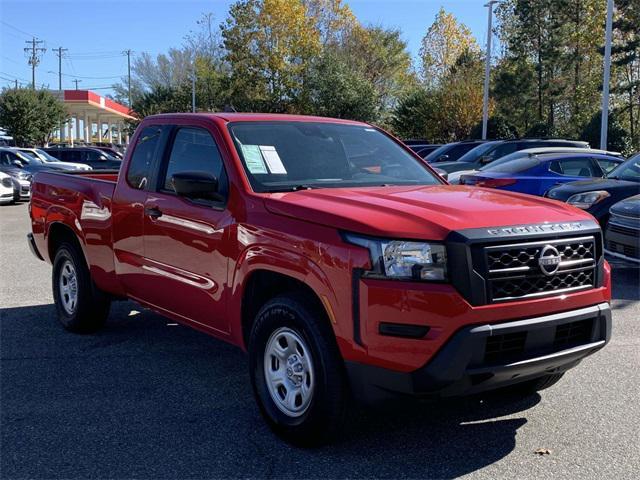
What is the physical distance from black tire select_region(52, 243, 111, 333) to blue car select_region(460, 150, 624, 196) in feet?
24.5

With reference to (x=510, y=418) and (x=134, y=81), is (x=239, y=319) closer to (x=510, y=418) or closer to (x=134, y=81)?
(x=510, y=418)

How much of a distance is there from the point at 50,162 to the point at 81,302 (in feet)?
66.8

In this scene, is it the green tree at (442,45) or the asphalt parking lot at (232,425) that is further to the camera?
the green tree at (442,45)

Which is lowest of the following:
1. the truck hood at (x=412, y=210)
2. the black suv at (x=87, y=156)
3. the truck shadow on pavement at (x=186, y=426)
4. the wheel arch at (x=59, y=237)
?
the truck shadow on pavement at (x=186, y=426)

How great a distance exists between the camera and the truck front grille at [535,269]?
11.7 ft

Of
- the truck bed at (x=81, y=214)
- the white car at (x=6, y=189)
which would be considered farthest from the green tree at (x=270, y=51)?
the truck bed at (x=81, y=214)

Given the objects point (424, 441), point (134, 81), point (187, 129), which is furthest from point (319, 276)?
point (134, 81)

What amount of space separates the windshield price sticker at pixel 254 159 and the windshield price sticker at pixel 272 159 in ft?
0.12

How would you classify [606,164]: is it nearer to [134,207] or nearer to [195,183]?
[134,207]

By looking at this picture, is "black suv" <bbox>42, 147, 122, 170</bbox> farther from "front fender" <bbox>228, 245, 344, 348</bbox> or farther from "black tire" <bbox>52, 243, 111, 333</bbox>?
"front fender" <bbox>228, 245, 344, 348</bbox>

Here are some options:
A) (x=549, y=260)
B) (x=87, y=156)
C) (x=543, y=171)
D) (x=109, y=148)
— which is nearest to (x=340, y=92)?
(x=109, y=148)

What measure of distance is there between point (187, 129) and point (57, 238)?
7.69 ft

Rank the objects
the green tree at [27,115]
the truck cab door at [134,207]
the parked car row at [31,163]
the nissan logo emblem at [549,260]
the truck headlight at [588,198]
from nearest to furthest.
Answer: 1. the nissan logo emblem at [549,260]
2. the truck cab door at [134,207]
3. the truck headlight at [588,198]
4. the parked car row at [31,163]
5. the green tree at [27,115]

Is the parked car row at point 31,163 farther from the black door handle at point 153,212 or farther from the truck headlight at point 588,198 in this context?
the black door handle at point 153,212
